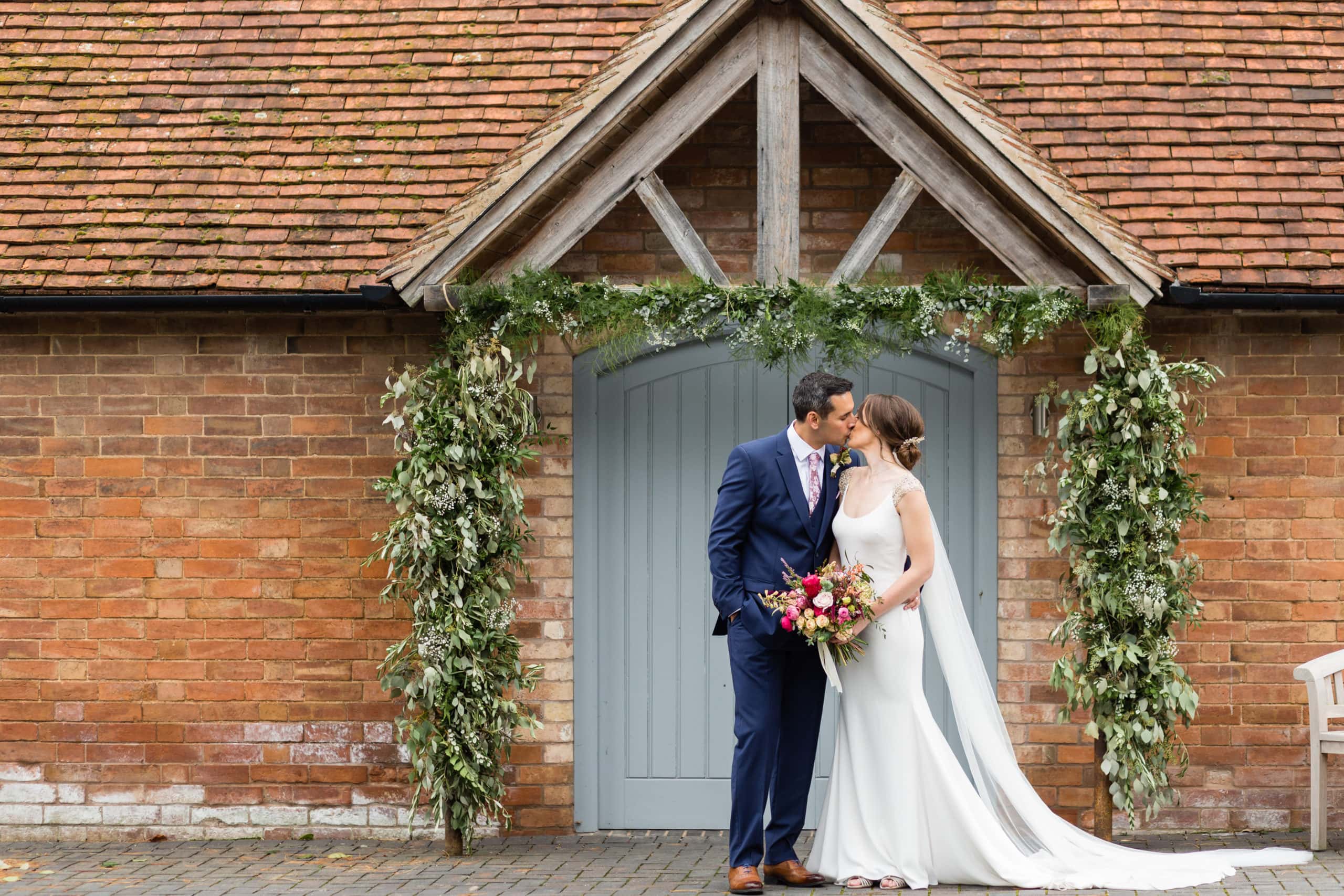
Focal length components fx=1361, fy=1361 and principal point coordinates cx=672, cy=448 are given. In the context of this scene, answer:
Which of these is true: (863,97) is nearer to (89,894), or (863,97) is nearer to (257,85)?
(257,85)

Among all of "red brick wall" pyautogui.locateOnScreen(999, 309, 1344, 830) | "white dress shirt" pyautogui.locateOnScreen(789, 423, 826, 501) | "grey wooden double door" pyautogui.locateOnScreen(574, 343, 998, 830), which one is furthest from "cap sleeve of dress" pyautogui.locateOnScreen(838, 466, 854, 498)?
"red brick wall" pyautogui.locateOnScreen(999, 309, 1344, 830)

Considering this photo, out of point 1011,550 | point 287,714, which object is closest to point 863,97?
point 1011,550

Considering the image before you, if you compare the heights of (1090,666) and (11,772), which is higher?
(1090,666)

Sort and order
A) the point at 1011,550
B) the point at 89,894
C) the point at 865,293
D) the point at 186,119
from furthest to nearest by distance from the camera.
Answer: the point at 186,119, the point at 1011,550, the point at 865,293, the point at 89,894

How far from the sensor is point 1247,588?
23.2 ft

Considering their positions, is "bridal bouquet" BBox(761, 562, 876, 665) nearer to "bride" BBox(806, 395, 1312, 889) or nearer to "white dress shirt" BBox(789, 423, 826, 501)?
"bride" BBox(806, 395, 1312, 889)

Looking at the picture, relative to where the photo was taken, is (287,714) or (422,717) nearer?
(422,717)

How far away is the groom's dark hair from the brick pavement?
2.00 metres

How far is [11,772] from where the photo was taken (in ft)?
24.1

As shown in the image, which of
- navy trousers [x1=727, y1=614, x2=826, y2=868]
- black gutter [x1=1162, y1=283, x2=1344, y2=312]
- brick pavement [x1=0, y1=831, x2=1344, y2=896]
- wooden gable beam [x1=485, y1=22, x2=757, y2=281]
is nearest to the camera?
navy trousers [x1=727, y1=614, x2=826, y2=868]

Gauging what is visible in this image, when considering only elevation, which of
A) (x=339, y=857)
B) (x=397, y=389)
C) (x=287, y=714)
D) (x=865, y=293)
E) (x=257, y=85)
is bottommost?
(x=339, y=857)

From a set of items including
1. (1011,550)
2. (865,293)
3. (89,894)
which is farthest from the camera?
(1011,550)

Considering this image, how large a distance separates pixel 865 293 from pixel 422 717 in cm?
294

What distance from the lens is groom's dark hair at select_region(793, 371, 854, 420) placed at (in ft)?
18.6
